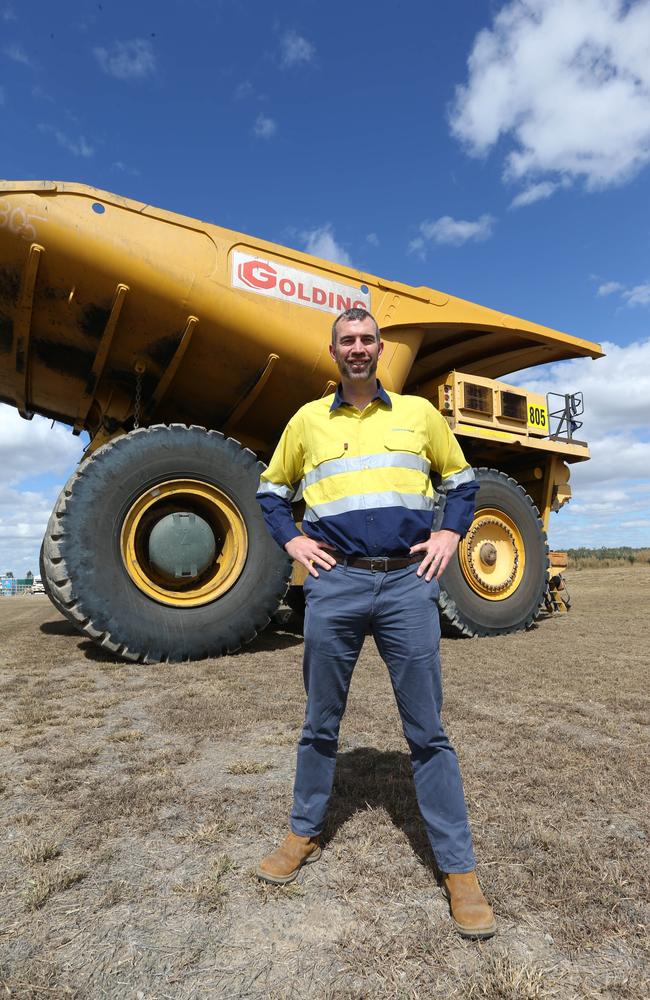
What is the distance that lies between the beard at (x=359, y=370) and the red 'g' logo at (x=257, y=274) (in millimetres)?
3387

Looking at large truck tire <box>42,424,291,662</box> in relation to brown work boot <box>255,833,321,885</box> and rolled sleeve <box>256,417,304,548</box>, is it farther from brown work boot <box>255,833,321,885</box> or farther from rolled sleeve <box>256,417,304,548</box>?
brown work boot <box>255,833,321,885</box>

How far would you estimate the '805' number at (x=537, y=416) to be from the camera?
7285mm

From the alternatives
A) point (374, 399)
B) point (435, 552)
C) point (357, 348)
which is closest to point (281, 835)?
point (435, 552)

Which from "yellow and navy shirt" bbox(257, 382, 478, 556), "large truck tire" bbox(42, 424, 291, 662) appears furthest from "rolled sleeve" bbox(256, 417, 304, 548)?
"large truck tire" bbox(42, 424, 291, 662)

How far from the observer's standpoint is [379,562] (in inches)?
76.0

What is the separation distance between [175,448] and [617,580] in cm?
1519

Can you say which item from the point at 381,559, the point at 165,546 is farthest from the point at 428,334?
the point at 381,559

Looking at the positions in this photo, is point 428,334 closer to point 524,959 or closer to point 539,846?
point 539,846

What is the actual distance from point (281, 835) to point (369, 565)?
3.40 ft

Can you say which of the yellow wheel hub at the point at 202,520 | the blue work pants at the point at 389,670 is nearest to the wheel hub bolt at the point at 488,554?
the yellow wheel hub at the point at 202,520

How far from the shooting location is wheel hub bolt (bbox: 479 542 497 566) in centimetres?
655

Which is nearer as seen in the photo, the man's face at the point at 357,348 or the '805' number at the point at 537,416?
the man's face at the point at 357,348

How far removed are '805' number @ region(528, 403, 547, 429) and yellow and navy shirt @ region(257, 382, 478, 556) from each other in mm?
5552

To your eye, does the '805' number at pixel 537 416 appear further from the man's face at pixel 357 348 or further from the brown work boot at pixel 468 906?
the brown work boot at pixel 468 906
